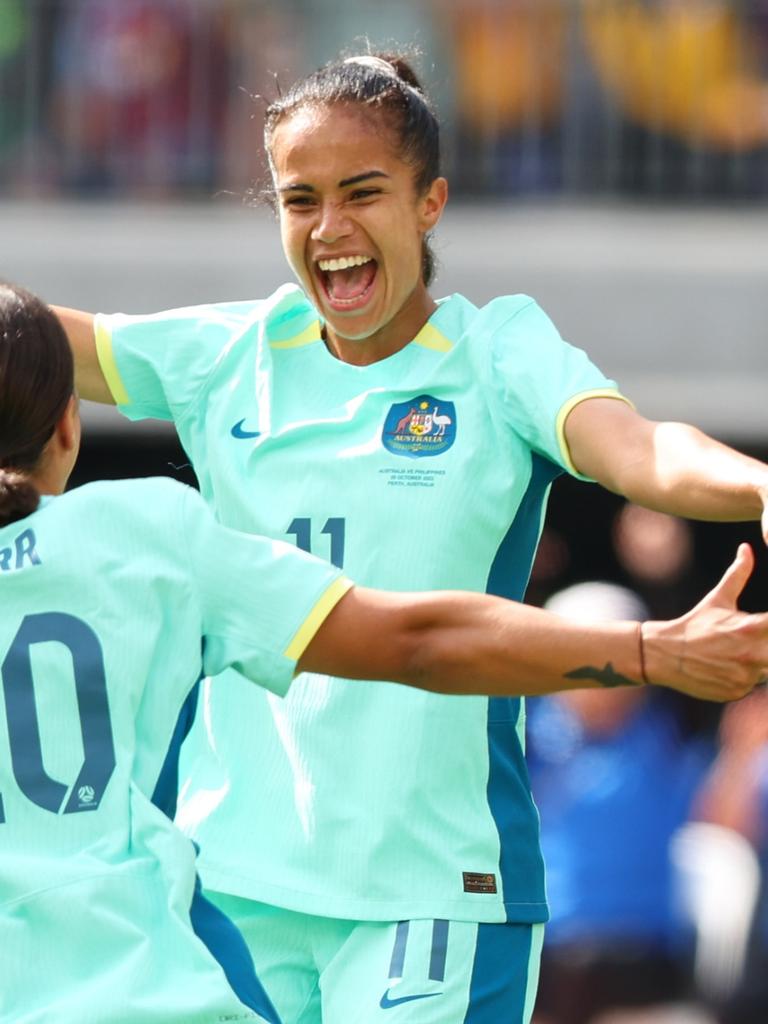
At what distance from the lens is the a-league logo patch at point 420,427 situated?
354 centimetres

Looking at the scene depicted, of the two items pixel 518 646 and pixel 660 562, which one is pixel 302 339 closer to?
pixel 518 646

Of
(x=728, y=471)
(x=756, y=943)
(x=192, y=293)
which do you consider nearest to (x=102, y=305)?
(x=192, y=293)

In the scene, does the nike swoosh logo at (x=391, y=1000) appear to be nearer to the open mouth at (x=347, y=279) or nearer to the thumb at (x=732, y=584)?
the thumb at (x=732, y=584)

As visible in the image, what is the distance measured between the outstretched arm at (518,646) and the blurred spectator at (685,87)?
6644mm

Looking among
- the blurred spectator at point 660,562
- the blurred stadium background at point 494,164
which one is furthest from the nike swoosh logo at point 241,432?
the blurred stadium background at point 494,164

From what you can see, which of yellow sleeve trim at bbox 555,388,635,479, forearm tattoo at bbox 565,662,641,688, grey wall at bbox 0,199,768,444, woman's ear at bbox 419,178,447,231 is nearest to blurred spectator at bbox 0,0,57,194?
grey wall at bbox 0,199,768,444

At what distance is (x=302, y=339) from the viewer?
3.76 meters

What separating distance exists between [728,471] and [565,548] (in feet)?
21.5

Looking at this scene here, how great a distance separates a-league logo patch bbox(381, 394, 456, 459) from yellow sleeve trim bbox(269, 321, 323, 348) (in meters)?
0.24

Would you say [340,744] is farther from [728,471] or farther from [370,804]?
[728,471]

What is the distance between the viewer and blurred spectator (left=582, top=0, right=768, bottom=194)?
908cm

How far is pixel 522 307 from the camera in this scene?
3.63 metres

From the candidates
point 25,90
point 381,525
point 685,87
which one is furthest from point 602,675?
point 25,90

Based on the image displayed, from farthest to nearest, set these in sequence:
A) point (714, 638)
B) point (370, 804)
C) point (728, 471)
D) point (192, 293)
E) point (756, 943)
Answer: point (192, 293), point (756, 943), point (370, 804), point (728, 471), point (714, 638)
